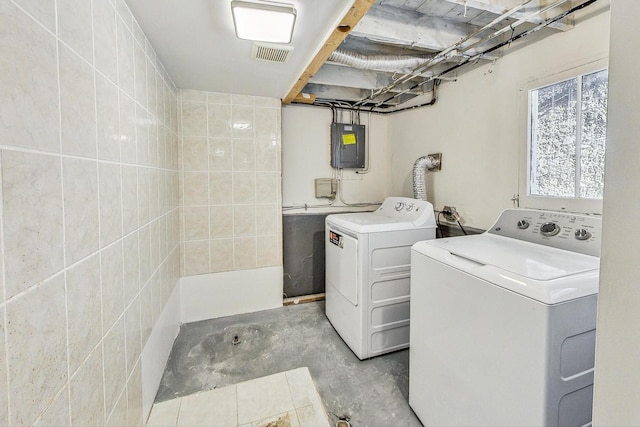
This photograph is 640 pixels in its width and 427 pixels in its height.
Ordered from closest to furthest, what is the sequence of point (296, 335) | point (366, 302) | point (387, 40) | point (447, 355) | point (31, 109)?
point (31, 109), point (447, 355), point (387, 40), point (366, 302), point (296, 335)

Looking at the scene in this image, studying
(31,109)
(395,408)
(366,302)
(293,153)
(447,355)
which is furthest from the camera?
(293,153)

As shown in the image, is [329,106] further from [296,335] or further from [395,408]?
[395,408]

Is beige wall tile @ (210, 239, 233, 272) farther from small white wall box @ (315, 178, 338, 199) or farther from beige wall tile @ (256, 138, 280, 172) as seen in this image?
small white wall box @ (315, 178, 338, 199)

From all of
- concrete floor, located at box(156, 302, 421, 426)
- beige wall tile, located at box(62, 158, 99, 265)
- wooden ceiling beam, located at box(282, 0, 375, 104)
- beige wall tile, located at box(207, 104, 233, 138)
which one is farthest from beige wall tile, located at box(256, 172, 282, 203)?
beige wall tile, located at box(62, 158, 99, 265)

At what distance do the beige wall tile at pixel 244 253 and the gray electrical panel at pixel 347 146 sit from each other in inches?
49.1

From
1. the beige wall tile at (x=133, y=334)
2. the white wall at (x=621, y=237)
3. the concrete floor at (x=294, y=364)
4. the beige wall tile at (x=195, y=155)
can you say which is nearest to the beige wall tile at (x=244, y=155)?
the beige wall tile at (x=195, y=155)

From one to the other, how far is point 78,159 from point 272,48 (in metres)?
1.23

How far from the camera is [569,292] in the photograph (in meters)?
0.94

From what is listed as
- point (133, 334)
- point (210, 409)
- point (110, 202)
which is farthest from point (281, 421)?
point (110, 202)

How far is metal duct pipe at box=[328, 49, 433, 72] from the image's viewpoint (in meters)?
1.94

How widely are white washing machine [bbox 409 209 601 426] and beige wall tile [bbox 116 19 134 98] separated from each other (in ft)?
5.40

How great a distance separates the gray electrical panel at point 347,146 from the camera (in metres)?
3.08

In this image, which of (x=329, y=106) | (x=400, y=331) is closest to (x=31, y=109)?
(x=400, y=331)

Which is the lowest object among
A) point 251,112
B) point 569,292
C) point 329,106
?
point 569,292
